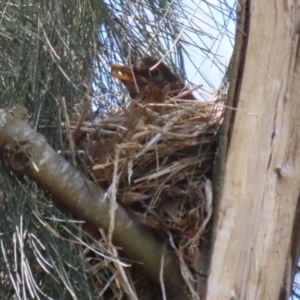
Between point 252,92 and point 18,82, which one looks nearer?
point 252,92

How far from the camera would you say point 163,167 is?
1755 mm

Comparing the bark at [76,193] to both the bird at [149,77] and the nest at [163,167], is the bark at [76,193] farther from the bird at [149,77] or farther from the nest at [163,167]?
the bird at [149,77]

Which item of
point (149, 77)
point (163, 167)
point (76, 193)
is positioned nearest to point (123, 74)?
point (149, 77)

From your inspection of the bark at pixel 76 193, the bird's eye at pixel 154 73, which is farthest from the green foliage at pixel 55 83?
the bird's eye at pixel 154 73

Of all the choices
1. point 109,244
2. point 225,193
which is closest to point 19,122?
point 109,244

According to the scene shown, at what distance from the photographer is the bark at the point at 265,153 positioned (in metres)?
1.55

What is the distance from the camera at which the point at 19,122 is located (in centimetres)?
149

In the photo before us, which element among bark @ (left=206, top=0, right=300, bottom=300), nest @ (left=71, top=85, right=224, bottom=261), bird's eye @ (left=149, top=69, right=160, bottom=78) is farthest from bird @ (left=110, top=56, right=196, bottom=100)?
bark @ (left=206, top=0, right=300, bottom=300)

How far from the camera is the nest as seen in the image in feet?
5.30

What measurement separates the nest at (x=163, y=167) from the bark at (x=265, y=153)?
0.08 metres

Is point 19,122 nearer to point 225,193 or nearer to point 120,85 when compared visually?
point 225,193

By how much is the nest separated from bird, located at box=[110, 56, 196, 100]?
28 centimetres

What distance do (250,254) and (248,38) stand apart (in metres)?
0.49

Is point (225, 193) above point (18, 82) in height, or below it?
below
